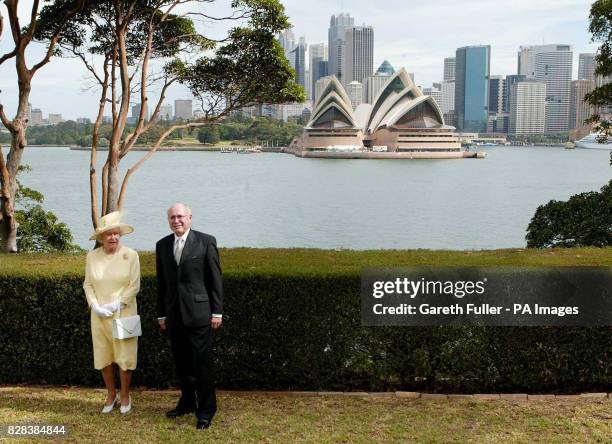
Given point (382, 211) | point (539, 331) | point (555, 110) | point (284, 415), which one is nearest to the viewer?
point (284, 415)

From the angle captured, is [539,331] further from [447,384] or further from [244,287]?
[244,287]

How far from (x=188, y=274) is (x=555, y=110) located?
7336 inches

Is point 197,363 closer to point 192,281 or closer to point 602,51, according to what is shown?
point 192,281

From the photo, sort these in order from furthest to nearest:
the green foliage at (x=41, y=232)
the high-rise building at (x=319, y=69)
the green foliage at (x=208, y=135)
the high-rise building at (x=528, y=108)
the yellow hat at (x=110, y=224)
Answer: the high-rise building at (x=319, y=69), the high-rise building at (x=528, y=108), the green foliage at (x=208, y=135), the green foliage at (x=41, y=232), the yellow hat at (x=110, y=224)

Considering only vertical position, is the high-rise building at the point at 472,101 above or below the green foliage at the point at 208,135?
above

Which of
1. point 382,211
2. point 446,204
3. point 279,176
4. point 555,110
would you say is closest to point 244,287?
point 382,211

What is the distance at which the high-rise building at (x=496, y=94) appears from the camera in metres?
191

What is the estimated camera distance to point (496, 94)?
193m

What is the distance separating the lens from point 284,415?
4262 mm

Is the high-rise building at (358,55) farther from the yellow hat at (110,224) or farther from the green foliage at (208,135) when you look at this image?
the yellow hat at (110,224)

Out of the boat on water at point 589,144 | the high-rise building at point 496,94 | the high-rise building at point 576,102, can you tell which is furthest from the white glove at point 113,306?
the high-rise building at point 496,94

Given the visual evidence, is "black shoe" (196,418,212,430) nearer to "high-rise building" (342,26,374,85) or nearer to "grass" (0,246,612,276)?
"grass" (0,246,612,276)

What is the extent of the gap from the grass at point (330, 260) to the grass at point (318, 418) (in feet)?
2.54

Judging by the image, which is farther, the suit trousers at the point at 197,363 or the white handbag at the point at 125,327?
the white handbag at the point at 125,327
